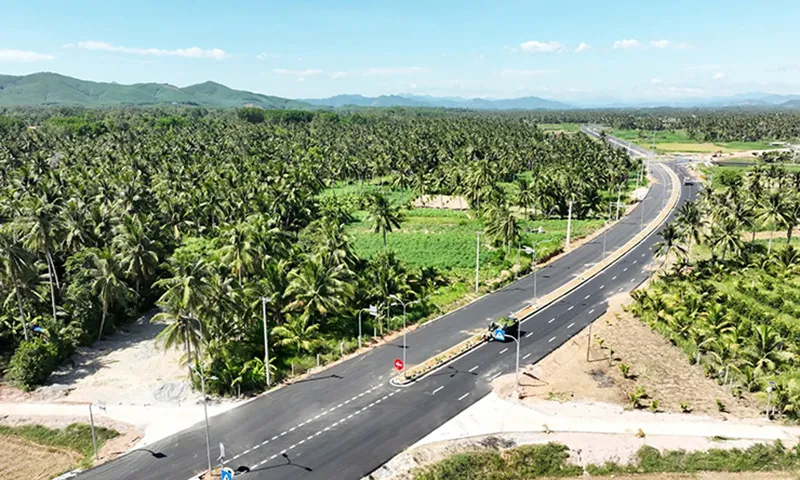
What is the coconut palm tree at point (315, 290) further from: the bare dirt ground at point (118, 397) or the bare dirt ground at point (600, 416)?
the bare dirt ground at point (600, 416)

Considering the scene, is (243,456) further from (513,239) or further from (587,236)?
(587,236)

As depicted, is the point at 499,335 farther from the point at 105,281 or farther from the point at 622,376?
the point at 105,281

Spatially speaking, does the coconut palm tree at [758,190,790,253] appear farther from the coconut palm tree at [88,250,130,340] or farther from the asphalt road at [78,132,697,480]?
the coconut palm tree at [88,250,130,340]

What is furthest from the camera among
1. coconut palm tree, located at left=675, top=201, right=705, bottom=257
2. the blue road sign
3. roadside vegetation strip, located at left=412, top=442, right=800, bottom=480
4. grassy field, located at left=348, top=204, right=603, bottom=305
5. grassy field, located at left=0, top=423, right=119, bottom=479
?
grassy field, located at left=348, top=204, right=603, bottom=305

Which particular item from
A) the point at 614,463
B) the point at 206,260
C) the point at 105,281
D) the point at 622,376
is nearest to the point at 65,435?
the point at 105,281

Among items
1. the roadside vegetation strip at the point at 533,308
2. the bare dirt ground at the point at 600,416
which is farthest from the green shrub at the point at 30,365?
the bare dirt ground at the point at 600,416

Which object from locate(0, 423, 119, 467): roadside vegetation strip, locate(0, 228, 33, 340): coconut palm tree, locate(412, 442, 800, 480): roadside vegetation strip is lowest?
locate(0, 423, 119, 467): roadside vegetation strip

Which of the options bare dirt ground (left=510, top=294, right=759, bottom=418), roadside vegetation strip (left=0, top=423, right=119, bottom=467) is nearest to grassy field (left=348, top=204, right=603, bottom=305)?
bare dirt ground (left=510, top=294, right=759, bottom=418)
